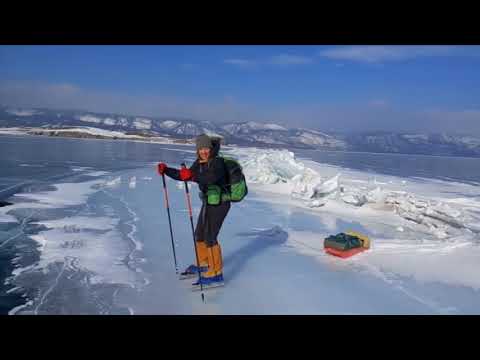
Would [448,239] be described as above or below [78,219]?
→ below

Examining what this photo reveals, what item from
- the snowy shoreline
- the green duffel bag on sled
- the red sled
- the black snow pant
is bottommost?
the snowy shoreline

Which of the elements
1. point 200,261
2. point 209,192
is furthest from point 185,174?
point 200,261

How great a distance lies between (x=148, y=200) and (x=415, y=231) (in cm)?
532

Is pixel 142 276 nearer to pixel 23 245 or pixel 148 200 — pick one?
pixel 23 245

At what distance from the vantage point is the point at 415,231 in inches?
245

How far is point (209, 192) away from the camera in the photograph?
11.4 ft

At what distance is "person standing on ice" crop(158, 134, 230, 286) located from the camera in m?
3.36

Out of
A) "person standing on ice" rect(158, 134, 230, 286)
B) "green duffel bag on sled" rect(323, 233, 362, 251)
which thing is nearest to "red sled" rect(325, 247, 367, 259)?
"green duffel bag on sled" rect(323, 233, 362, 251)

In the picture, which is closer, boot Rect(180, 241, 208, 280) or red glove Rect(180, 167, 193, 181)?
red glove Rect(180, 167, 193, 181)

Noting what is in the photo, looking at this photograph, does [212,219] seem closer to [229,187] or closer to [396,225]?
[229,187]

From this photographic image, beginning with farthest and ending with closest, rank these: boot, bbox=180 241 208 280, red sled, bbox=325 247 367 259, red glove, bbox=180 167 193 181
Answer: red sled, bbox=325 247 367 259 → boot, bbox=180 241 208 280 → red glove, bbox=180 167 193 181

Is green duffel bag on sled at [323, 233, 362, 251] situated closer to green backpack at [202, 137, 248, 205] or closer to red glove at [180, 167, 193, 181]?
green backpack at [202, 137, 248, 205]

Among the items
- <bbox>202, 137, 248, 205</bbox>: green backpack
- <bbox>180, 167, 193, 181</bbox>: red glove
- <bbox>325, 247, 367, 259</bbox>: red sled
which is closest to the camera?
<bbox>180, 167, 193, 181</bbox>: red glove

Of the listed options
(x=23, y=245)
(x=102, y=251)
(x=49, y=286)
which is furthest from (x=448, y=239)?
(x=23, y=245)
